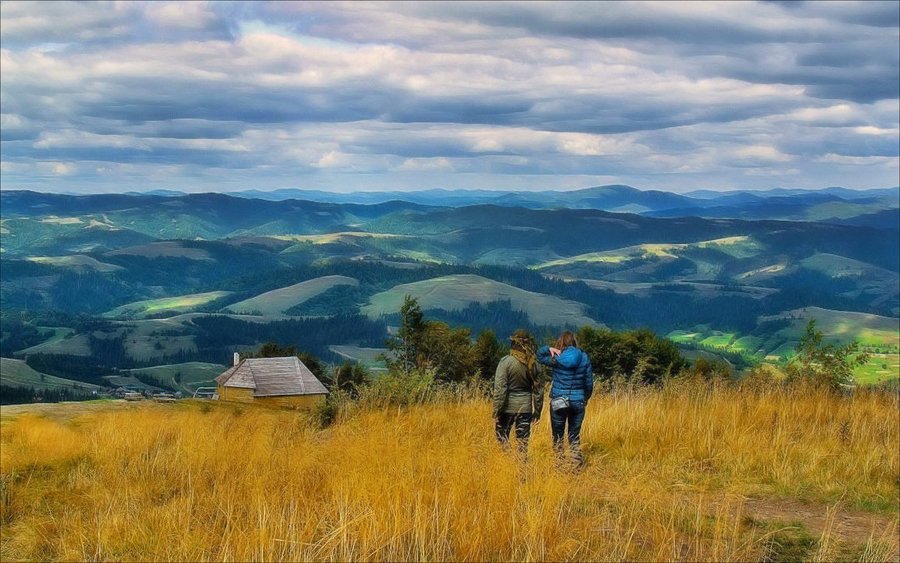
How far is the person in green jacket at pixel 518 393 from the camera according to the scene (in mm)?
10633

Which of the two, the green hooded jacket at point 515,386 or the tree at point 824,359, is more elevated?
the green hooded jacket at point 515,386

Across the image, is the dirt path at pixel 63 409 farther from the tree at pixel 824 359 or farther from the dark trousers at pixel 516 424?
the tree at pixel 824 359

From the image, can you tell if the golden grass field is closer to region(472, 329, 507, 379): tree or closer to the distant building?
the distant building

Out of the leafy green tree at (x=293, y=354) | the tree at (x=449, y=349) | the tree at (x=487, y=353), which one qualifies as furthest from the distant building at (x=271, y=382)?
the tree at (x=487, y=353)

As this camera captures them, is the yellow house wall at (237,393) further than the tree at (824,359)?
Yes

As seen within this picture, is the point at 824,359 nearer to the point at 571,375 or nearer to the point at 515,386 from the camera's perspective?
the point at 571,375

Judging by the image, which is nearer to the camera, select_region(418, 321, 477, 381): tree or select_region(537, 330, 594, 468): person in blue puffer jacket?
select_region(537, 330, 594, 468): person in blue puffer jacket

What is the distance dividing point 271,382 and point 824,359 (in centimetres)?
6495

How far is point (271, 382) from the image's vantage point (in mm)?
78562

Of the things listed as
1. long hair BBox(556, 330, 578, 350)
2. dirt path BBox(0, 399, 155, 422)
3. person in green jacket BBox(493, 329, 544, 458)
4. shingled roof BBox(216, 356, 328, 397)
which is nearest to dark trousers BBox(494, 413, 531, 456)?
person in green jacket BBox(493, 329, 544, 458)

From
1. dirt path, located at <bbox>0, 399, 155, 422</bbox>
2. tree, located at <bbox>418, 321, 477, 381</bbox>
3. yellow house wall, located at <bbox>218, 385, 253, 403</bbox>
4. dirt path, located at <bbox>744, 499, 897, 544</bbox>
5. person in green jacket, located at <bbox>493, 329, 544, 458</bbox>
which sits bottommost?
yellow house wall, located at <bbox>218, 385, 253, 403</bbox>

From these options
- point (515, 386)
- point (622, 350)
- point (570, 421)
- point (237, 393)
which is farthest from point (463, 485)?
point (237, 393)

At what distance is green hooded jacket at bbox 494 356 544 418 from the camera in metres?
10.6

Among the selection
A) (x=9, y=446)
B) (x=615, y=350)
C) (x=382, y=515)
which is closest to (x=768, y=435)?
(x=382, y=515)
